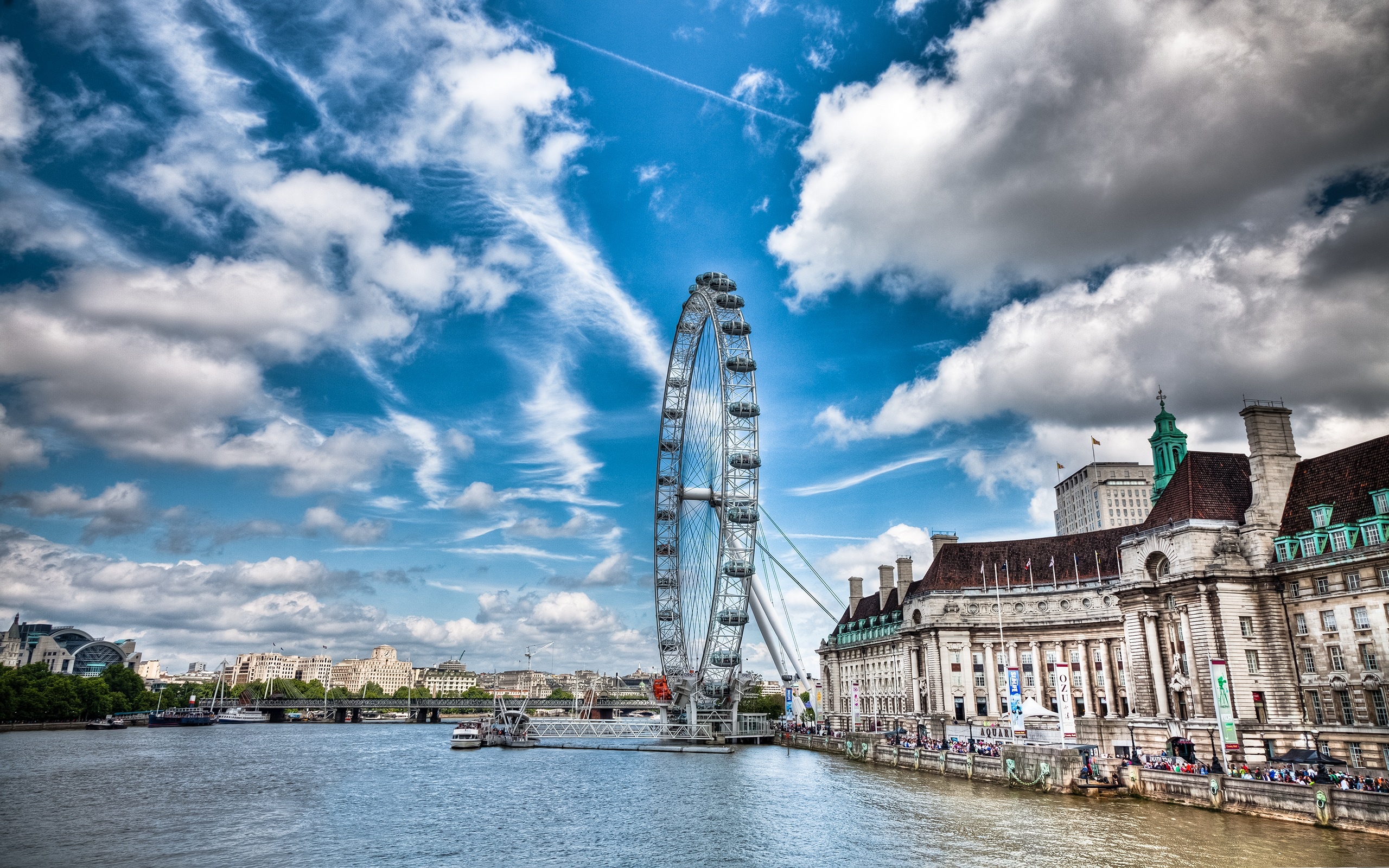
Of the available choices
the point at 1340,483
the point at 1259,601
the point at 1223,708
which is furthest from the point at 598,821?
the point at 1340,483

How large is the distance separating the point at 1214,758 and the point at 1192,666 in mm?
7550

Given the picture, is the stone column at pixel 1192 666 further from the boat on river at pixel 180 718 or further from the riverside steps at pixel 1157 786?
the boat on river at pixel 180 718

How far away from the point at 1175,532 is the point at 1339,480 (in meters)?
9.96

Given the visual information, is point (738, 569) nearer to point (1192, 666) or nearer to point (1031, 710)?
point (1031, 710)

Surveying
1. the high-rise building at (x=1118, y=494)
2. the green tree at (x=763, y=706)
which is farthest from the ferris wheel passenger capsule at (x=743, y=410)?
the high-rise building at (x=1118, y=494)

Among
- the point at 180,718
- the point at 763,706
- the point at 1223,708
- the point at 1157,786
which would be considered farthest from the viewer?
the point at 180,718

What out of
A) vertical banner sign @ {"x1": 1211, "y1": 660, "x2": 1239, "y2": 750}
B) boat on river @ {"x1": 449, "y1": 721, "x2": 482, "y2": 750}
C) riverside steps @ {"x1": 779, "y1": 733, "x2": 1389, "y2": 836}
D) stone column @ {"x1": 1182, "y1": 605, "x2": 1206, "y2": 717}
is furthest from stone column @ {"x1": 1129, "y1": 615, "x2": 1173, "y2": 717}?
boat on river @ {"x1": 449, "y1": 721, "x2": 482, "y2": 750}

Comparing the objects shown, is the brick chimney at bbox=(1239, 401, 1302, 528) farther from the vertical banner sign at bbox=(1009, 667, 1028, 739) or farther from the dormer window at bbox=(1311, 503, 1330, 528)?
the vertical banner sign at bbox=(1009, 667, 1028, 739)

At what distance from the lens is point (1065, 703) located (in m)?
58.1

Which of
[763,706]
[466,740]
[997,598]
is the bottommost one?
[466,740]

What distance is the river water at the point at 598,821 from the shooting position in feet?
120

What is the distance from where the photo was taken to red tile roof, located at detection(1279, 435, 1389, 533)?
170ft

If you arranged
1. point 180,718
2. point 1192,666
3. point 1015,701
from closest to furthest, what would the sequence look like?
point 1192,666
point 1015,701
point 180,718

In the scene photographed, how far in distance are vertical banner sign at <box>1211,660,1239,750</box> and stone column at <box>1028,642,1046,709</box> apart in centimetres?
4827
